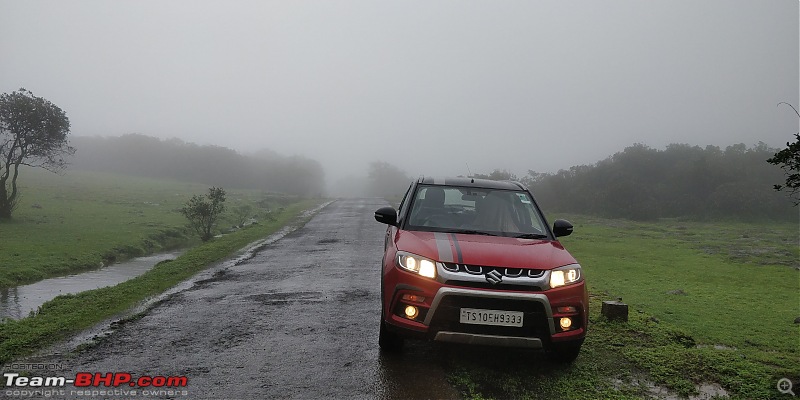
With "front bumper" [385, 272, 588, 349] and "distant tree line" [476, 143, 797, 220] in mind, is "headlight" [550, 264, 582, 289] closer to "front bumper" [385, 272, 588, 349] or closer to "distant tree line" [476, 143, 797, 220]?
"front bumper" [385, 272, 588, 349]

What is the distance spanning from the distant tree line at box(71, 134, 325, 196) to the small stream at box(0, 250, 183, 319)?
7639 cm

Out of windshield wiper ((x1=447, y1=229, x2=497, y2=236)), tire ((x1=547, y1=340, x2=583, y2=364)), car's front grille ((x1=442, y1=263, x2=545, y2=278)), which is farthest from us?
windshield wiper ((x1=447, y1=229, x2=497, y2=236))

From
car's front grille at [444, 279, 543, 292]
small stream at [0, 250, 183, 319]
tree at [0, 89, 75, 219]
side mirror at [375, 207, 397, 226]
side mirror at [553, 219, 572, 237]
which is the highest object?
tree at [0, 89, 75, 219]

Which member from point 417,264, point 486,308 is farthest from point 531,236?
point 417,264

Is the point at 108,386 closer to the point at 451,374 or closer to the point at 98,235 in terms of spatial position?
the point at 451,374

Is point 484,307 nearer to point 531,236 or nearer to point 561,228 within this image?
point 531,236

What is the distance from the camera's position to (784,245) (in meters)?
20.6

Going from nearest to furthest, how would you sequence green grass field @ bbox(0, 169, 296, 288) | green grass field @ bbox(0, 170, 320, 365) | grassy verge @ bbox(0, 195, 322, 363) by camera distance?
grassy verge @ bbox(0, 195, 322, 363) → green grass field @ bbox(0, 170, 320, 365) → green grass field @ bbox(0, 169, 296, 288)

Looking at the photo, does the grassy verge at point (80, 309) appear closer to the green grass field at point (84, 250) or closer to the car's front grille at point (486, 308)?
the green grass field at point (84, 250)

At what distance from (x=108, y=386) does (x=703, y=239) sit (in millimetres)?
25694

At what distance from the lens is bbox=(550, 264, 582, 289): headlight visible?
4.86 metres

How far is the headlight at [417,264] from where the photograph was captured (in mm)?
4836

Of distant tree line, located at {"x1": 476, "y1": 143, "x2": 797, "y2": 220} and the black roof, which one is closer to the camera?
the black roof

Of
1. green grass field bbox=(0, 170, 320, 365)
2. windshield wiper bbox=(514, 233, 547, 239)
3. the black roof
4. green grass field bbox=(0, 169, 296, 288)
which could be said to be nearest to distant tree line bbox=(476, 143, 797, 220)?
green grass field bbox=(0, 170, 320, 365)
